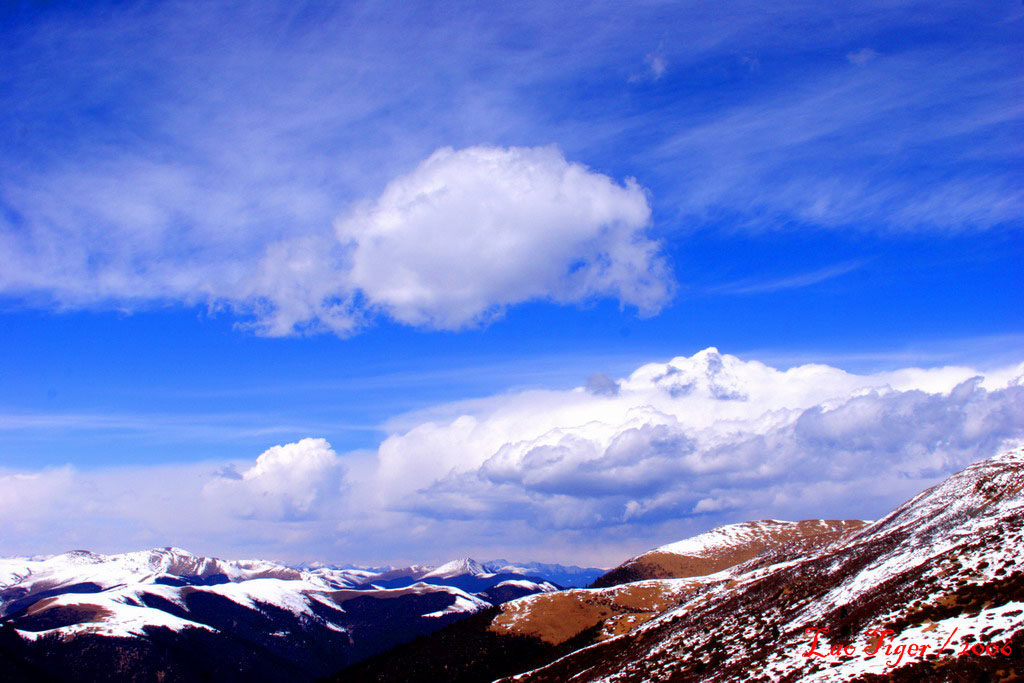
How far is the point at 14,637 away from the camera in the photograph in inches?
7564

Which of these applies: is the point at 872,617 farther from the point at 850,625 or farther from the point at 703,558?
the point at 703,558

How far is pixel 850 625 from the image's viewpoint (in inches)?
1618

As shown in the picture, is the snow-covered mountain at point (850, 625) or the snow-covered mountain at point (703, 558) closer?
the snow-covered mountain at point (850, 625)

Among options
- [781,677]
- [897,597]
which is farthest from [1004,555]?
[781,677]

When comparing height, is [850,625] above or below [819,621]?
above

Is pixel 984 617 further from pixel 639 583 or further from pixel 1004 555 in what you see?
pixel 639 583

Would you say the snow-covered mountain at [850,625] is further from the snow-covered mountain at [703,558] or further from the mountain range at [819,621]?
the snow-covered mountain at [703,558]

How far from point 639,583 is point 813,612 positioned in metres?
95.0

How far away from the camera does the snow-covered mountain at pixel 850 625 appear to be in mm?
31906

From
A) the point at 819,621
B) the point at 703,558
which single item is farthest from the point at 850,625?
the point at 703,558

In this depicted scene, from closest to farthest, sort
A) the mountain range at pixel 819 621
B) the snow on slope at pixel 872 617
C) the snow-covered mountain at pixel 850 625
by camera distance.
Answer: the snow on slope at pixel 872 617 → the snow-covered mountain at pixel 850 625 → the mountain range at pixel 819 621

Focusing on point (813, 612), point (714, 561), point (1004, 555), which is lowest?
point (714, 561)

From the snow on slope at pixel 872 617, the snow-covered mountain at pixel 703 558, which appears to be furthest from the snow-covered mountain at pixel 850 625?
the snow-covered mountain at pixel 703 558

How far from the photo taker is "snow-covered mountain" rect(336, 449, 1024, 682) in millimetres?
31906
